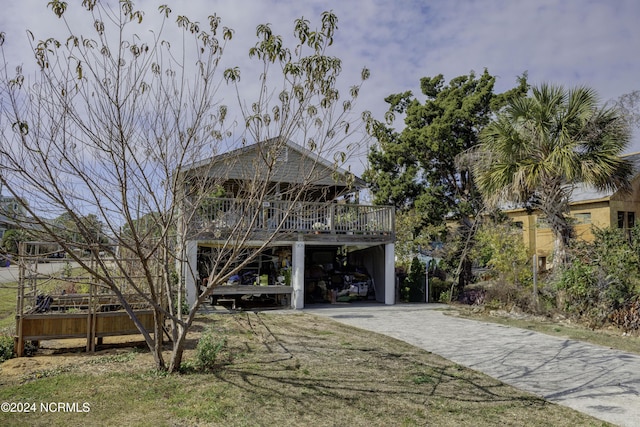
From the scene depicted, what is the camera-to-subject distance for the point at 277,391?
583 cm

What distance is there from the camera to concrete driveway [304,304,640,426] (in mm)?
5898

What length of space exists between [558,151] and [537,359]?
22.3ft

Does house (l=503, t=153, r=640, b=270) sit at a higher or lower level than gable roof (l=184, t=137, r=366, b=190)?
higher

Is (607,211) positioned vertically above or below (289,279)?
above

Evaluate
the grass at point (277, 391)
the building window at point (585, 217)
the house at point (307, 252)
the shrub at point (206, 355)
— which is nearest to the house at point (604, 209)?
the building window at point (585, 217)

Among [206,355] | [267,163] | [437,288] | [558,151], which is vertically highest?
[558,151]

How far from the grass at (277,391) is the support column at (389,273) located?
862 cm

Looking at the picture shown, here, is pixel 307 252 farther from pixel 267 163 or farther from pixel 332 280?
pixel 267 163

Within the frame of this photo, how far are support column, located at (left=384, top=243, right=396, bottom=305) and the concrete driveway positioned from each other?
3.45m

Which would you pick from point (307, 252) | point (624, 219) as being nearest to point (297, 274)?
point (307, 252)

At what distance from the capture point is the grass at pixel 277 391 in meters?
5.02

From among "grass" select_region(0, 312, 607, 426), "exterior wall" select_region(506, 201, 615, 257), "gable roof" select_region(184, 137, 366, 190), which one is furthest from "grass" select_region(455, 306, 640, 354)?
"exterior wall" select_region(506, 201, 615, 257)

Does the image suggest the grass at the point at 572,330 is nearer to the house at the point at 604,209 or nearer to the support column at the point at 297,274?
the support column at the point at 297,274

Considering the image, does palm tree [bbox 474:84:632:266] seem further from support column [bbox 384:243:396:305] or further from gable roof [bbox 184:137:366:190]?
gable roof [bbox 184:137:366:190]
